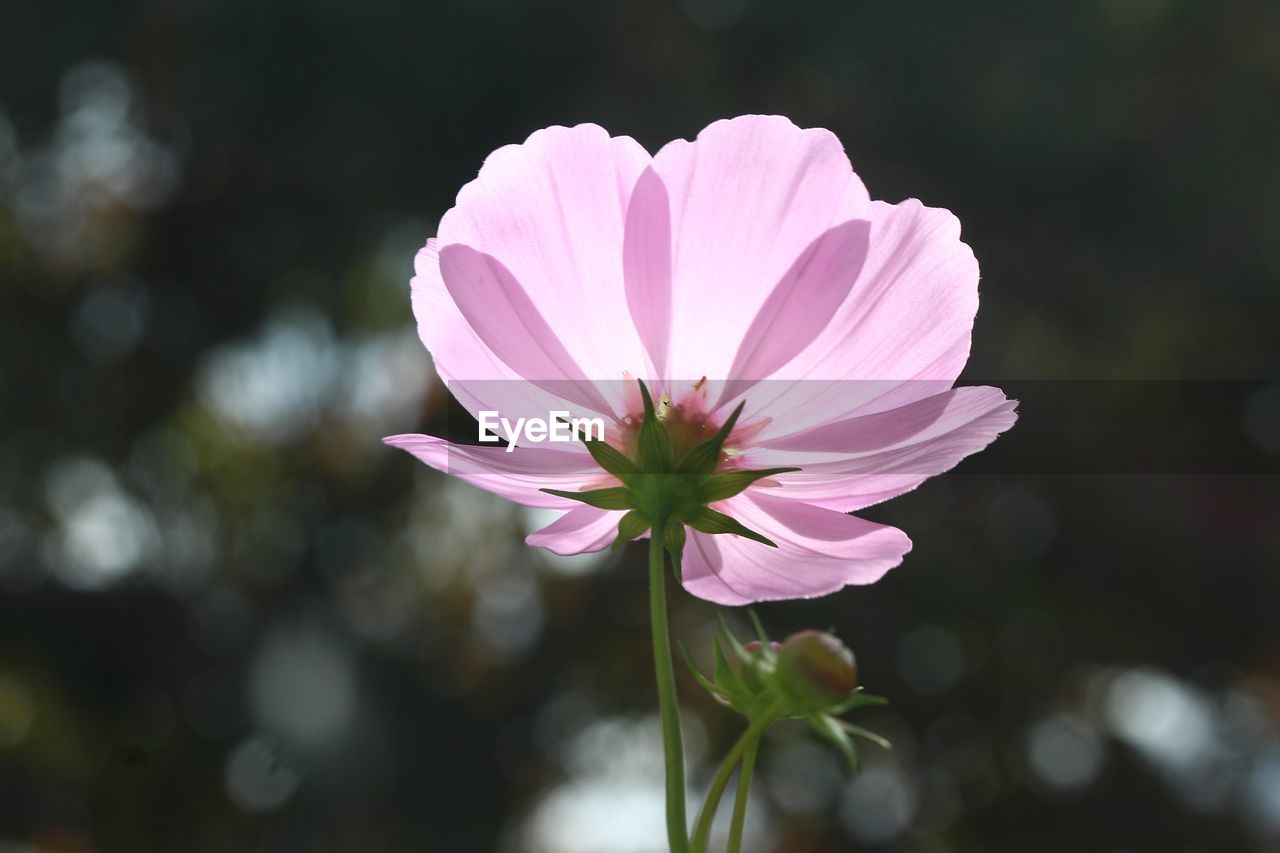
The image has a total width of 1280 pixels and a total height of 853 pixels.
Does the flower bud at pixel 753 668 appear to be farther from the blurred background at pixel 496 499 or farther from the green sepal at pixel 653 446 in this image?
the blurred background at pixel 496 499

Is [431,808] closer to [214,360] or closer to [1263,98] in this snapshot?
[214,360]

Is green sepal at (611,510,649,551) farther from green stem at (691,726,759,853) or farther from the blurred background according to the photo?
the blurred background

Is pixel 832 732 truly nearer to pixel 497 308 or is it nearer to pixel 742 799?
pixel 742 799

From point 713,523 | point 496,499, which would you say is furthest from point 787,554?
point 496,499

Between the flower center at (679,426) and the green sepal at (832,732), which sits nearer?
the green sepal at (832,732)

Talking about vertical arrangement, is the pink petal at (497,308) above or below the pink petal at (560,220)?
below

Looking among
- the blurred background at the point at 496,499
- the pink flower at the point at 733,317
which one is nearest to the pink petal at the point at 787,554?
the pink flower at the point at 733,317

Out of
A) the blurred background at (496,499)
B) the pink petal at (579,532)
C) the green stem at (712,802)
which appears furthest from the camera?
the blurred background at (496,499)
